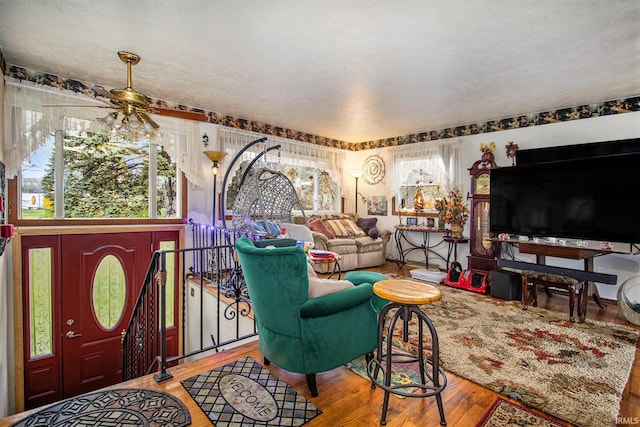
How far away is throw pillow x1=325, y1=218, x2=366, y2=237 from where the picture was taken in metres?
5.99

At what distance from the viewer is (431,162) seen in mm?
6227

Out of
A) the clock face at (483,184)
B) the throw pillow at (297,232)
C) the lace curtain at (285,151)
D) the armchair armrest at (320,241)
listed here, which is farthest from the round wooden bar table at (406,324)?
the clock face at (483,184)

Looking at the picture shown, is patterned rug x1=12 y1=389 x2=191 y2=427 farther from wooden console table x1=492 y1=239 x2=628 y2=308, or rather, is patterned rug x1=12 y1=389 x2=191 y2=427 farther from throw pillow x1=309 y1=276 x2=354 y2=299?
wooden console table x1=492 y1=239 x2=628 y2=308

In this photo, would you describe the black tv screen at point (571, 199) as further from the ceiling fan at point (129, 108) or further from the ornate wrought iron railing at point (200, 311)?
the ceiling fan at point (129, 108)

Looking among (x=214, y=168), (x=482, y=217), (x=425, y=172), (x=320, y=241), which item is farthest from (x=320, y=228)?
(x=482, y=217)

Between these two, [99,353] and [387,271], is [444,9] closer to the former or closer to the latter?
[387,271]

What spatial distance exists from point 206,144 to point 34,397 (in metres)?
3.83

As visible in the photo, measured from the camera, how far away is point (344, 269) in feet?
18.4

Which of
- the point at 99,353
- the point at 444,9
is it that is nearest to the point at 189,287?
→ the point at 99,353

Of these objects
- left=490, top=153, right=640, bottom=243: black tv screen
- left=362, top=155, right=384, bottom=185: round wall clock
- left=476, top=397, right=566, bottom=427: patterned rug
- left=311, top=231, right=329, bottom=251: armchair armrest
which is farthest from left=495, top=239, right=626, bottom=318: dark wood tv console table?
left=362, top=155, right=384, bottom=185: round wall clock

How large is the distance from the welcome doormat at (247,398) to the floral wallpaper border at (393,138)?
271cm

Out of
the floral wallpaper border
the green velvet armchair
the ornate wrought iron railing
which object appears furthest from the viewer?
the floral wallpaper border

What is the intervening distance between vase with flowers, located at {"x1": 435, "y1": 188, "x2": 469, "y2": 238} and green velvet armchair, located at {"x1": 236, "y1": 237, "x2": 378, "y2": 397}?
3688 millimetres

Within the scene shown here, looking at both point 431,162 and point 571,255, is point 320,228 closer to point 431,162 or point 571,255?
point 431,162
